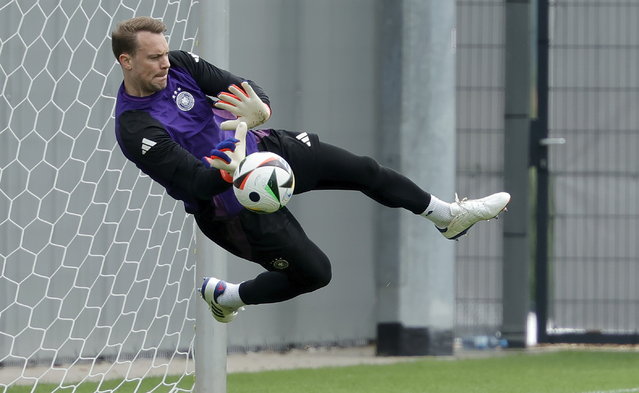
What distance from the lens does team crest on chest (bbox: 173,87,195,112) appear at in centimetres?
589

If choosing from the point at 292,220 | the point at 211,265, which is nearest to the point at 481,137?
the point at 211,265

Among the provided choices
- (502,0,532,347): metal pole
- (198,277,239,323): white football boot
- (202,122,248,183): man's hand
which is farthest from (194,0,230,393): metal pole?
(502,0,532,347): metal pole

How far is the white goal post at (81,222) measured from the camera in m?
8.17

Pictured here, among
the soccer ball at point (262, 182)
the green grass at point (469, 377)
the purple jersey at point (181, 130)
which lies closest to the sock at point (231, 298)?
the purple jersey at point (181, 130)

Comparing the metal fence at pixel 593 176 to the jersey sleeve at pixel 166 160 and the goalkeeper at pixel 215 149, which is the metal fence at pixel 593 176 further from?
the jersey sleeve at pixel 166 160

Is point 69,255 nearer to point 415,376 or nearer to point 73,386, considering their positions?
point 73,386

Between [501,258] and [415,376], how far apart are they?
223 cm

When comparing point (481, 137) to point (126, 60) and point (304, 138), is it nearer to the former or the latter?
point (304, 138)

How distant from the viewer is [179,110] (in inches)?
232

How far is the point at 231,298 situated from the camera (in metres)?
6.39

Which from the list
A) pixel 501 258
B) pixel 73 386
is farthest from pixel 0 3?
pixel 501 258

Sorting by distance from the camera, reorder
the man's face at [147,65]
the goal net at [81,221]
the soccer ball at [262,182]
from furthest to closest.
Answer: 1. the goal net at [81,221]
2. the man's face at [147,65]
3. the soccer ball at [262,182]

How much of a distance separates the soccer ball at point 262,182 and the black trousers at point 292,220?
1.49 ft

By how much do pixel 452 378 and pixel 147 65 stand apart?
12.2ft
